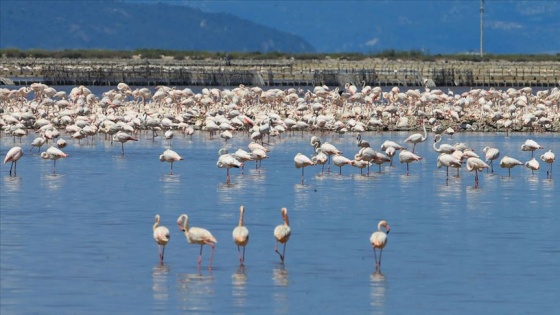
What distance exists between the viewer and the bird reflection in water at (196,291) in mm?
13156

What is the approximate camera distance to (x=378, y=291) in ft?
45.9

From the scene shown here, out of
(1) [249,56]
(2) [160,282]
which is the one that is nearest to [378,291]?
(2) [160,282]

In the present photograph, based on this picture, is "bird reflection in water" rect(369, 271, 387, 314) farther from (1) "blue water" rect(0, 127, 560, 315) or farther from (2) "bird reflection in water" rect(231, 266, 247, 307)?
(2) "bird reflection in water" rect(231, 266, 247, 307)

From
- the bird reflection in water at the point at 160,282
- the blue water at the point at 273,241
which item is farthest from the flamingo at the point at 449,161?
the bird reflection in water at the point at 160,282

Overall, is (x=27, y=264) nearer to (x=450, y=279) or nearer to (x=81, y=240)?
(x=81, y=240)

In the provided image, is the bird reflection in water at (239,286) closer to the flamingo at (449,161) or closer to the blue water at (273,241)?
the blue water at (273,241)

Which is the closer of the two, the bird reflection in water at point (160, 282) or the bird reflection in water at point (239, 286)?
the bird reflection in water at point (239, 286)

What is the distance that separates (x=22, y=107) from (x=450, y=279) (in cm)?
2509

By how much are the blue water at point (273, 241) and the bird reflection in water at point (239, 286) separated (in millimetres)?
13

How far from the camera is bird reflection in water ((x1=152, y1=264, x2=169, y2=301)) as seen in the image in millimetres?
13561

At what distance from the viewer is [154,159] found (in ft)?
92.3

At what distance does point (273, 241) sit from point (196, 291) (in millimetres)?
3144

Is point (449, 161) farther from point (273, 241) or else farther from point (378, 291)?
point (378, 291)

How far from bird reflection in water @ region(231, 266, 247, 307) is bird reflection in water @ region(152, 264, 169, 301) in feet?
2.21
